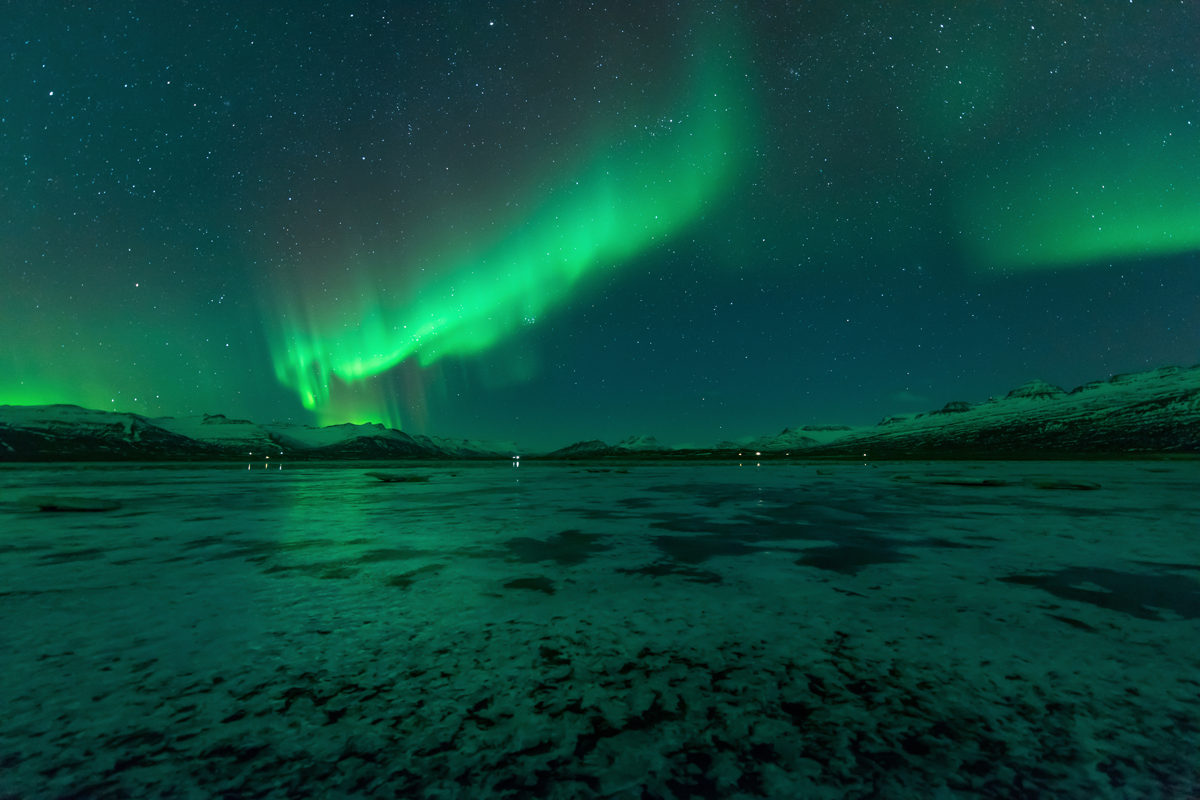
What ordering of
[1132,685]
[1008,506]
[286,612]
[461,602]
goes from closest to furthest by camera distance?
[1132,685] → [286,612] → [461,602] → [1008,506]

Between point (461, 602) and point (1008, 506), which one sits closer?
point (461, 602)

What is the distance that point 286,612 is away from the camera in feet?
24.6

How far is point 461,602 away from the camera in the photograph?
26.5 feet

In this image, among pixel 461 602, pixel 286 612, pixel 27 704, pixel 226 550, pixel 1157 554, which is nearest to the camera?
pixel 27 704

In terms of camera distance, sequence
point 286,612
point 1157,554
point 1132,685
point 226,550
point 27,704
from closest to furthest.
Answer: point 27,704 < point 1132,685 < point 286,612 < point 1157,554 < point 226,550

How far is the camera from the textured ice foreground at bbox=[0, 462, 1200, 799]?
370cm

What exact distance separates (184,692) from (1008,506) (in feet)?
87.3

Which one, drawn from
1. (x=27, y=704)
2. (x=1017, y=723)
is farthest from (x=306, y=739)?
(x=1017, y=723)

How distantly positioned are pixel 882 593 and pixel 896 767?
17.3 feet

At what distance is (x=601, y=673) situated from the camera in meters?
5.42

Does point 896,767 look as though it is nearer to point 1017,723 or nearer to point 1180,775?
point 1017,723

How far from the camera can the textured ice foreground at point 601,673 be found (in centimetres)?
370

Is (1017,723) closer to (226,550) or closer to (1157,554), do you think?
(1157,554)

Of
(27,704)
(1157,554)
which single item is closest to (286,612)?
(27,704)
